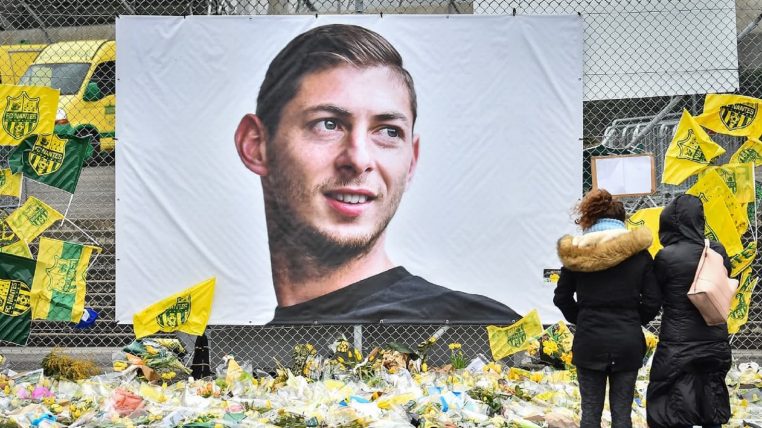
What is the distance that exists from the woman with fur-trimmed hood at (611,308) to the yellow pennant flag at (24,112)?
4.27 metres

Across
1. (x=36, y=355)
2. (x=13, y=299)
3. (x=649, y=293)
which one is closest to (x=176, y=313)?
(x=13, y=299)

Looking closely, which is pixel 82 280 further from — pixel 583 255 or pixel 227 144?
pixel 583 255

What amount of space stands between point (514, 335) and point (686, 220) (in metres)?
2.35

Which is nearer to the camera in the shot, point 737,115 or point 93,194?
point 737,115

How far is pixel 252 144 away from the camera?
7133 millimetres

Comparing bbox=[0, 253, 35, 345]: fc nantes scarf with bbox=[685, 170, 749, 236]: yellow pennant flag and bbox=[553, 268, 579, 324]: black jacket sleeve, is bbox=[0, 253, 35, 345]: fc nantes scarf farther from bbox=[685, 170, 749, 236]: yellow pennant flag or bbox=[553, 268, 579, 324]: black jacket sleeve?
bbox=[685, 170, 749, 236]: yellow pennant flag

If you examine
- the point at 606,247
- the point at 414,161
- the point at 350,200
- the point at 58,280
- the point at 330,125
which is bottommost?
the point at 58,280

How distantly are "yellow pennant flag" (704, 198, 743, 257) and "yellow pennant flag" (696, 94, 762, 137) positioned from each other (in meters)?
0.59

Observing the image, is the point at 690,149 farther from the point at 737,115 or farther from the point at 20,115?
the point at 20,115

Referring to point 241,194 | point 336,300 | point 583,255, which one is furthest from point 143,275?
point 583,255

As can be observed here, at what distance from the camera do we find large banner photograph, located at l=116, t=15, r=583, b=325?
704 cm

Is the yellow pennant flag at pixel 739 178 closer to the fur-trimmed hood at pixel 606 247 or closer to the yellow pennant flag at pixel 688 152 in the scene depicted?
the yellow pennant flag at pixel 688 152

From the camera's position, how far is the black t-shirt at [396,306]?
704 centimetres

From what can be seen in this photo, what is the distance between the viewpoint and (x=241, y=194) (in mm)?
7117
